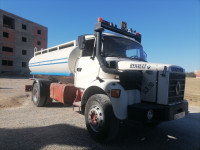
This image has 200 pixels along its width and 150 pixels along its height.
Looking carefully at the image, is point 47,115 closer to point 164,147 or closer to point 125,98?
point 125,98

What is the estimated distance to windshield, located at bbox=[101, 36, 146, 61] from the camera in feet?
13.1

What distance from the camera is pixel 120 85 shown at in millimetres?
3213

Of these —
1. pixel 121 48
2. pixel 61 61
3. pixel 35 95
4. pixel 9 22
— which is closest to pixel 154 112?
pixel 121 48

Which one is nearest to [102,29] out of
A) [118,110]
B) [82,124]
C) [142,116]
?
[118,110]

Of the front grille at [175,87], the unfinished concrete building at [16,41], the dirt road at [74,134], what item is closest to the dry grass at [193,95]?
the dirt road at [74,134]

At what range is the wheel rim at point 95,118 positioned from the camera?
3.35 metres

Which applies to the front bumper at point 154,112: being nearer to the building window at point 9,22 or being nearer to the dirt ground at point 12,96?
the dirt ground at point 12,96

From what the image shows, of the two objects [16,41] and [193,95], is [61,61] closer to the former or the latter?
[193,95]

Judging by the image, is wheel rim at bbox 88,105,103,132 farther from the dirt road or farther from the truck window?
the truck window

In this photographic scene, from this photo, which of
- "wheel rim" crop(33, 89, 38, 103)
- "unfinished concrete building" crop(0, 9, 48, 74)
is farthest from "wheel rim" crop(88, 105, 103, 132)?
"unfinished concrete building" crop(0, 9, 48, 74)

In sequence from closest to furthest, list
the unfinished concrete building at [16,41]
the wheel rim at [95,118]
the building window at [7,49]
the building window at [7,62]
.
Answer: the wheel rim at [95,118], the unfinished concrete building at [16,41], the building window at [7,62], the building window at [7,49]

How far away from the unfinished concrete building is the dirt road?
102 ft

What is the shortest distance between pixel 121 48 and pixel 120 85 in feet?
4.77

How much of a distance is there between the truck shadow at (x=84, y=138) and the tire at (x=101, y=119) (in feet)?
0.72
